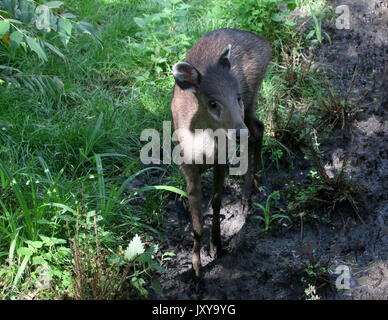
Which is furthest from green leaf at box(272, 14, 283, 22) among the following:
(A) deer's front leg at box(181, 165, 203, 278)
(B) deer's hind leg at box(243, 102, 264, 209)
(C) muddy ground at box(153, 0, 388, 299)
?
(A) deer's front leg at box(181, 165, 203, 278)

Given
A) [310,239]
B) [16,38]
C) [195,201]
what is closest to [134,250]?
[195,201]

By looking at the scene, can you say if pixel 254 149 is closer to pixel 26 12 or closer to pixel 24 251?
pixel 24 251

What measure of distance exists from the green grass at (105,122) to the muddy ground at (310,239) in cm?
25

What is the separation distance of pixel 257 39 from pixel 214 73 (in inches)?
45.9

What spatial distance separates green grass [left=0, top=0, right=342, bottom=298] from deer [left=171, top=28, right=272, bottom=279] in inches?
12.7

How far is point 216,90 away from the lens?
145 inches

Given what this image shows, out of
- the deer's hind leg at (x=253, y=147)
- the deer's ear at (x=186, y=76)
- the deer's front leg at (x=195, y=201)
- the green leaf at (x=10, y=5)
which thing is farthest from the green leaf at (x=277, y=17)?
the green leaf at (x=10, y=5)

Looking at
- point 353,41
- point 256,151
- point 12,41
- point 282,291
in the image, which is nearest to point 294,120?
point 256,151

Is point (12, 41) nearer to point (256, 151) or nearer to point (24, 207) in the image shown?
point (24, 207)

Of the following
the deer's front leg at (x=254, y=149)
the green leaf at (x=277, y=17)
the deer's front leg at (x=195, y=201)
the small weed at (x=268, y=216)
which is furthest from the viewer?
the green leaf at (x=277, y=17)

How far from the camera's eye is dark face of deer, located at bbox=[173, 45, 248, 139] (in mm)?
3625

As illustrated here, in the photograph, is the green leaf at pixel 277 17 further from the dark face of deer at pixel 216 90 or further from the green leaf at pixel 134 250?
the green leaf at pixel 134 250

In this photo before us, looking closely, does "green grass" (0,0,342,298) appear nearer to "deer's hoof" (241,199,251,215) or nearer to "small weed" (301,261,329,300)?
"deer's hoof" (241,199,251,215)

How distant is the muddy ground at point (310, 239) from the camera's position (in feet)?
12.7
